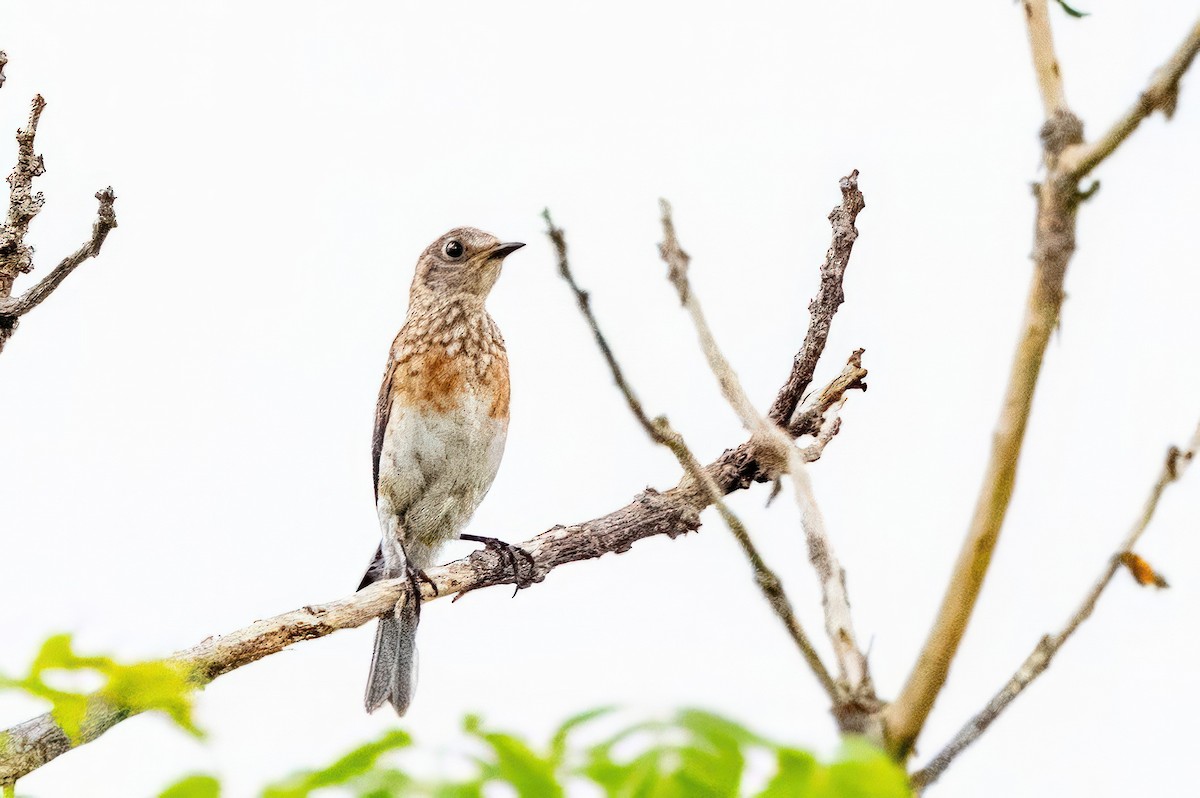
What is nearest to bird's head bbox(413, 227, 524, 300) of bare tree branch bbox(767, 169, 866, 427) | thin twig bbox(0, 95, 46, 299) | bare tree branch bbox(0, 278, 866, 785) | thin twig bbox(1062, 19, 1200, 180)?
bare tree branch bbox(0, 278, 866, 785)

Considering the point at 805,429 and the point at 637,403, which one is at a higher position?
the point at 805,429

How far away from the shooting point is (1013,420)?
1.10 metres

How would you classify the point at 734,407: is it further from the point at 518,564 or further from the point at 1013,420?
the point at 518,564

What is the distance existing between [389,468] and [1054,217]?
5.48 m

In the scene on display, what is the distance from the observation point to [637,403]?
147cm

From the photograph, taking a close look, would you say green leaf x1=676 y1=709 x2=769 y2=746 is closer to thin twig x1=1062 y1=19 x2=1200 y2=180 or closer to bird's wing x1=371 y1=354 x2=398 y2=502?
thin twig x1=1062 y1=19 x2=1200 y2=180

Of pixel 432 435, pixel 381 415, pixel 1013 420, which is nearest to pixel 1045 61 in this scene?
pixel 1013 420

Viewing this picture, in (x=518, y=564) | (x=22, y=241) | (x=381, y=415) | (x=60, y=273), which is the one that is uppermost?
(x=381, y=415)

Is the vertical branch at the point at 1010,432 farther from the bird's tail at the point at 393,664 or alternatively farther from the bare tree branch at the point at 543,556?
the bird's tail at the point at 393,664

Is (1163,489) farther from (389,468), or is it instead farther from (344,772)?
(389,468)

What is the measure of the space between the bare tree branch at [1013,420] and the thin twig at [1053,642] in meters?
0.06

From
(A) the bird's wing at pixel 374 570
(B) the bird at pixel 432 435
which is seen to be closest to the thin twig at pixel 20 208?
(B) the bird at pixel 432 435

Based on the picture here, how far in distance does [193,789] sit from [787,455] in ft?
2.54

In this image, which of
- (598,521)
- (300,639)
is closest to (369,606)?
(300,639)
